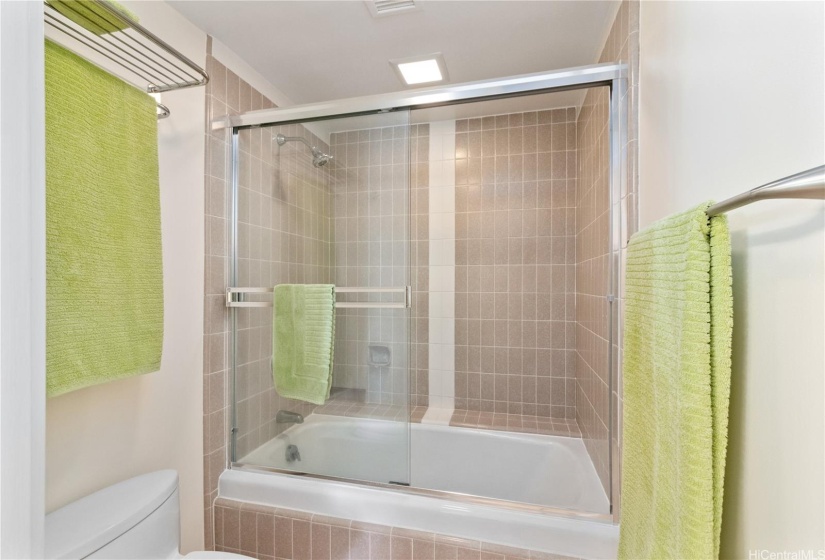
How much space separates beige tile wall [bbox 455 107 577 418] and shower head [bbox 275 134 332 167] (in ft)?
3.45

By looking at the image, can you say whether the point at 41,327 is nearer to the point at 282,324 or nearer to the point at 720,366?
the point at 720,366

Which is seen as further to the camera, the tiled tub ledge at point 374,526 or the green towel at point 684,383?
the tiled tub ledge at point 374,526

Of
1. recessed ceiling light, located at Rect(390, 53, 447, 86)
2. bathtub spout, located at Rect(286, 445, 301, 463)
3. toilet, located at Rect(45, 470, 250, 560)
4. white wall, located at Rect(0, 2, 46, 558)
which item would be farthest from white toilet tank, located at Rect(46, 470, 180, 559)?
recessed ceiling light, located at Rect(390, 53, 447, 86)

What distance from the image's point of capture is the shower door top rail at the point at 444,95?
4.08ft

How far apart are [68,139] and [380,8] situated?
105 centimetres

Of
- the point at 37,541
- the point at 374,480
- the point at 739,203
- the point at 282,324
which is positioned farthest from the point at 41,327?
the point at 374,480

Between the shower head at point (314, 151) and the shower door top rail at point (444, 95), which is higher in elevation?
the shower door top rail at point (444, 95)

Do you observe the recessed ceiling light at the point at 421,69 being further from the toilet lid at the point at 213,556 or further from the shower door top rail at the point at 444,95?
the toilet lid at the point at 213,556

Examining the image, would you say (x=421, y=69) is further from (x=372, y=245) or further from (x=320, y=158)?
(x=372, y=245)

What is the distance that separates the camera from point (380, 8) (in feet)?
4.35

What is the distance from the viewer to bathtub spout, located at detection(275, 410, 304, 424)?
1.50 meters

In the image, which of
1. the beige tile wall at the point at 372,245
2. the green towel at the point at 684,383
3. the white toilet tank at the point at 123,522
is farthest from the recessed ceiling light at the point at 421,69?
the white toilet tank at the point at 123,522

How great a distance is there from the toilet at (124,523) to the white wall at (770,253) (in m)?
1.30

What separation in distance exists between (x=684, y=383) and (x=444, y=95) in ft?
3.87
